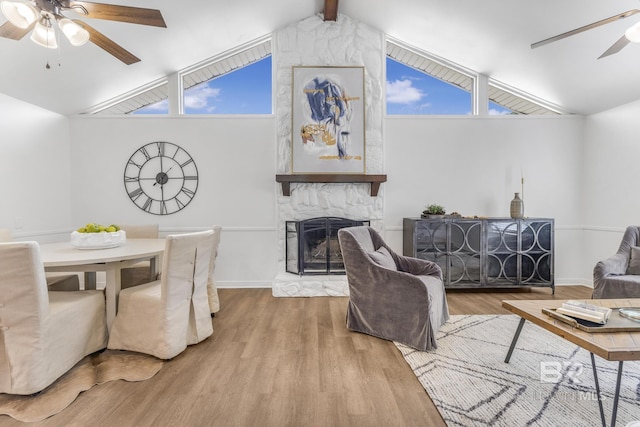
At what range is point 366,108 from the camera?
439cm

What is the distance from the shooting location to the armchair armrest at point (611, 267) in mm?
2916

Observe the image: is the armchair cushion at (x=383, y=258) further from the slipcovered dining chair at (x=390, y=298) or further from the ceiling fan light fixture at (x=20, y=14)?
the ceiling fan light fixture at (x=20, y=14)

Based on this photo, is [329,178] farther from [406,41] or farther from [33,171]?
[33,171]

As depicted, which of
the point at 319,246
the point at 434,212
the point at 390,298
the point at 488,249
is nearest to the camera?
the point at 390,298

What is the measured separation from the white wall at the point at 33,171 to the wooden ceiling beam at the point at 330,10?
371 centimetres

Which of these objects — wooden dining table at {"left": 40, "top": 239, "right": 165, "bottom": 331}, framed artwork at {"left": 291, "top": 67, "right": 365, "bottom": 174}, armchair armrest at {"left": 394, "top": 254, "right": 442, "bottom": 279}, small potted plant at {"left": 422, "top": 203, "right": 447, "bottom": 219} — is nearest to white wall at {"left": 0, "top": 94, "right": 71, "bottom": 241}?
wooden dining table at {"left": 40, "top": 239, "right": 165, "bottom": 331}

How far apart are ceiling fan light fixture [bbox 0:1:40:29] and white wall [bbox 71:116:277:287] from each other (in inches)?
97.1

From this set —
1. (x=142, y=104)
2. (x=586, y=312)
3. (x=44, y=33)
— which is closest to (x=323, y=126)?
(x=142, y=104)

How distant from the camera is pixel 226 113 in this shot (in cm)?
443

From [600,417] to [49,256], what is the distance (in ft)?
11.5

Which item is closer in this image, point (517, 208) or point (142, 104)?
point (517, 208)

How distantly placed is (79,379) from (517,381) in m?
2.75

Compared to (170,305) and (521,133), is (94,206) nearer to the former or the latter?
(170,305)

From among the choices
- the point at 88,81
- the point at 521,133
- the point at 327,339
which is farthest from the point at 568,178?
the point at 88,81
